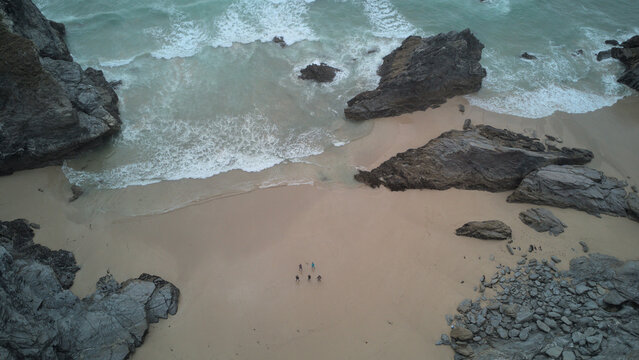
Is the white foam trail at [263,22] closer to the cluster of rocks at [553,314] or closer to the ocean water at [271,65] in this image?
the ocean water at [271,65]

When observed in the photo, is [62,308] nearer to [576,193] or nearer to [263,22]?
[576,193]

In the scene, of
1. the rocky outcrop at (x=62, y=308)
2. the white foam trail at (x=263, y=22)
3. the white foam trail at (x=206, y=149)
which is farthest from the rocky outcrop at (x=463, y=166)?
the white foam trail at (x=263, y=22)

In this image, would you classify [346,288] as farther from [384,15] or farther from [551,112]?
[384,15]

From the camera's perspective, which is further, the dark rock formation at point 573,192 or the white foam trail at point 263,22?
the white foam trail at point 263,22

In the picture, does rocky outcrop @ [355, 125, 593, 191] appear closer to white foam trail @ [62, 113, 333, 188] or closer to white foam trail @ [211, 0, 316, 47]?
white foam trail @ [62, 113, 333, 188]

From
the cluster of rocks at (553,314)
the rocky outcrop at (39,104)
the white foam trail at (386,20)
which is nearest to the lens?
the cluster of rocks at (553,314)
